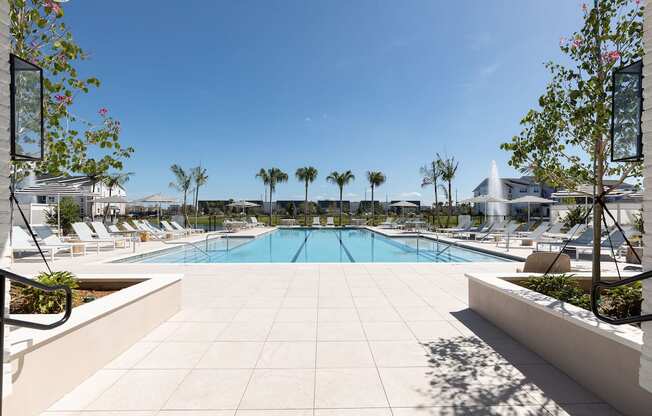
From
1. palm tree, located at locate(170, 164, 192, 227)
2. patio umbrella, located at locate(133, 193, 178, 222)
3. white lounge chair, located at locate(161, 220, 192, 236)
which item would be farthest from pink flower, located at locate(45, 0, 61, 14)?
palm tree, located at locate(170, 164, 192, 227)

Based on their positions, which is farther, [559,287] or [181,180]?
[181,180]

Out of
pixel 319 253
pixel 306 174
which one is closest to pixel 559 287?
pixel 319 253

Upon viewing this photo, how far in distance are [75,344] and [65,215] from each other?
1797 cm

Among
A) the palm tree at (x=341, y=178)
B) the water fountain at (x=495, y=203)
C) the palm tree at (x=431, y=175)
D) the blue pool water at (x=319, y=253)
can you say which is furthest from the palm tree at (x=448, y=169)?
the blue pool water at (x=319, y=253)

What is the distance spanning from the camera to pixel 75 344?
2.48 metres

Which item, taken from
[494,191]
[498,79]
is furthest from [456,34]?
[494,191]

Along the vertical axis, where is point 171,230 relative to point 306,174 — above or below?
below

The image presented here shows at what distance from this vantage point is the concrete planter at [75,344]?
79.0 inches

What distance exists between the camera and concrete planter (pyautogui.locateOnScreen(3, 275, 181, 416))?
2008 millimetres

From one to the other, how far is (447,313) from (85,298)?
478 centimetres

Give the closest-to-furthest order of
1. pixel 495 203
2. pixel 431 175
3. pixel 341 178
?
1. pixel 431 175
2. pixel 341 178
3. pixel 495 203

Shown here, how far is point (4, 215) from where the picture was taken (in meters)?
1.87

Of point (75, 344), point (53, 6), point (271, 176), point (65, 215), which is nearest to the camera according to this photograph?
point (75, 344)

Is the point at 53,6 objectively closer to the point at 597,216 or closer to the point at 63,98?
the point at 63,98
